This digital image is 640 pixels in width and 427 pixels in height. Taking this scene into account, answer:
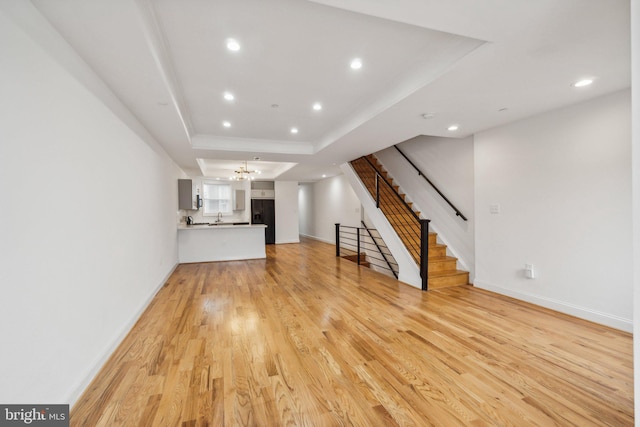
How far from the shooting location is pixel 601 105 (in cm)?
302

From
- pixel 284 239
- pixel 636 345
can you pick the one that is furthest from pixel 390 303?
pixel 284 239

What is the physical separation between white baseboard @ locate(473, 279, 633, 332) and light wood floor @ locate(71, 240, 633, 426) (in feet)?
0.45

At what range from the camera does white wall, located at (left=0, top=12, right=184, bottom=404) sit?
4.36 ft

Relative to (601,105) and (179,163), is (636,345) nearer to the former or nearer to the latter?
Result: (601,105)

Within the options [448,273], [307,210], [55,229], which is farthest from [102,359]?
[307,210]

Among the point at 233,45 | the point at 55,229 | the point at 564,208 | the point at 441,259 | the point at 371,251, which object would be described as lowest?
the point at 371,251

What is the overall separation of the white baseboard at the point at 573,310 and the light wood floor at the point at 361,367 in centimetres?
14

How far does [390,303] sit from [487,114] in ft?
9.33

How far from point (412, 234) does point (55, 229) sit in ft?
17.0

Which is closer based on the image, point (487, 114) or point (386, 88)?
point (386, 88)

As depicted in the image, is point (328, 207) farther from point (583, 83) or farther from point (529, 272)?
point (583, 83)

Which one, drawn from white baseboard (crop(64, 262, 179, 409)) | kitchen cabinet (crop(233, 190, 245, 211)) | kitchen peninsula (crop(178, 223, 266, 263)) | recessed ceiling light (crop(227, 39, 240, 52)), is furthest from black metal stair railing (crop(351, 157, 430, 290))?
kitchen cabinet (crop(233, 190, 245, 211))

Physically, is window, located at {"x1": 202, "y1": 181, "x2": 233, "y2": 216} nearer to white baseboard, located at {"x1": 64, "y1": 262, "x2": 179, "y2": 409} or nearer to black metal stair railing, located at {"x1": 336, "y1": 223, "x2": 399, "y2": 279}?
black metal stair railing, located at {"x1": 336, "y1": 223, "x2": 399, "y2": 279}

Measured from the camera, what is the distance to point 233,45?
2.32 metres
